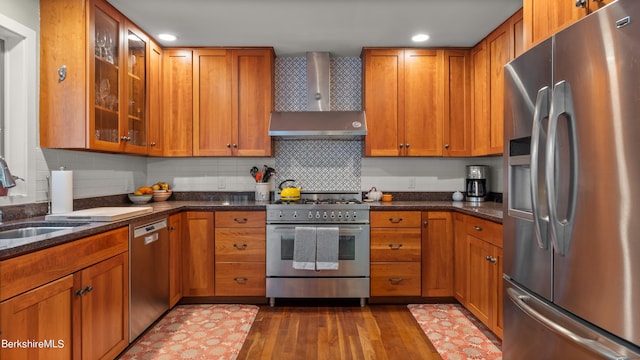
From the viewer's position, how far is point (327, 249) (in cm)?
296

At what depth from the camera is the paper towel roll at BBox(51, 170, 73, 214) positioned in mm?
2266

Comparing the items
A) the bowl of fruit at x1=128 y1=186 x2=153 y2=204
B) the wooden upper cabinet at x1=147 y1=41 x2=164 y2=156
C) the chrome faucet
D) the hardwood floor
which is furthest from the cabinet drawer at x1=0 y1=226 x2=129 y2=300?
the wooden upper cabinet at x1=147 y1=41 x2=164 y2=156

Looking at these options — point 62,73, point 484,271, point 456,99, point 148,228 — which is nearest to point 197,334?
point 148,228

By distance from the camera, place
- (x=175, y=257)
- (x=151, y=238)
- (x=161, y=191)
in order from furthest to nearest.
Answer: (x=161, y=191)
(x=175, y=257)
(x=151, y=238)

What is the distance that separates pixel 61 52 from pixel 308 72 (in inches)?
78.5

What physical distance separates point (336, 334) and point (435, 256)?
3.72 feet

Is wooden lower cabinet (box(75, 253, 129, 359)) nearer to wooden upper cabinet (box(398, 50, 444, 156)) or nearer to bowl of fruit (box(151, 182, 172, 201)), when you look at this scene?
bowl of fruit (box(151, 182, 172, 201))

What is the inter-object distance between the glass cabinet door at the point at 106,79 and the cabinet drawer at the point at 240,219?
39.8 inches

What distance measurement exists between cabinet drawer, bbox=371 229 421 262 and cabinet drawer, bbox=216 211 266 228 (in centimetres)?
100

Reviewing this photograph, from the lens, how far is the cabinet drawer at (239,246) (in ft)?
9.93

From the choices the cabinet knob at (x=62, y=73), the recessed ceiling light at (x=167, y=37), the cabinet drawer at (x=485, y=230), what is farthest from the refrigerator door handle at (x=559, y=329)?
the recessed ceiling light at (x=167, y=37)

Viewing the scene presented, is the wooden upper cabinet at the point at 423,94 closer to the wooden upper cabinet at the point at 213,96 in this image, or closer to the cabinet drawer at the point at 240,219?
the cabinet drawer at the point at 240,219

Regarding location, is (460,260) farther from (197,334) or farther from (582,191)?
(197,334)

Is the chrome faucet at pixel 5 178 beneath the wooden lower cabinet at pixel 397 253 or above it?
above
